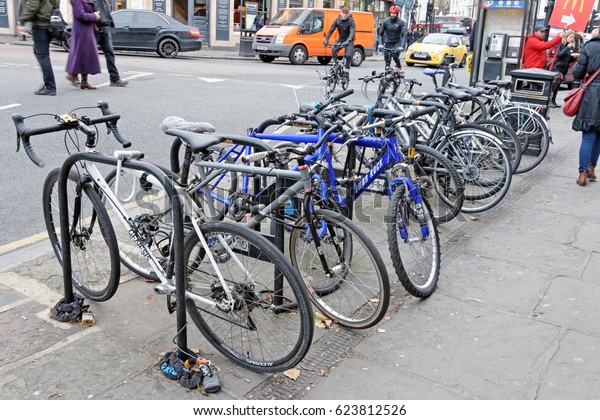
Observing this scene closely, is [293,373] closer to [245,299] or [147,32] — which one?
[245,299]

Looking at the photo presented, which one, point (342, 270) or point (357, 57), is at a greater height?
point (357, 57)

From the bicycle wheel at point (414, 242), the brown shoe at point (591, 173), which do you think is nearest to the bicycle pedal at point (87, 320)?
the bicycle wheel at point (414, 242)

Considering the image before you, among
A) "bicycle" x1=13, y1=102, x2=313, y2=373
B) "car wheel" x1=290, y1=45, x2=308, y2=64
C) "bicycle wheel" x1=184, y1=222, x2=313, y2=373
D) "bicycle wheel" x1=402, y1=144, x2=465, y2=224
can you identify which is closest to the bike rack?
"bicycle" x1=13, y1=102, x2=313, y2=373

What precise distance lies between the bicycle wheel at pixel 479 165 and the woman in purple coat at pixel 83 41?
7643 millimetres

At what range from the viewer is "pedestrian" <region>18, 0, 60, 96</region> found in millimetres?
10138

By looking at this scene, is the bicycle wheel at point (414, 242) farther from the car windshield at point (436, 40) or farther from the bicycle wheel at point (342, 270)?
the car windshield at point (436, 40)

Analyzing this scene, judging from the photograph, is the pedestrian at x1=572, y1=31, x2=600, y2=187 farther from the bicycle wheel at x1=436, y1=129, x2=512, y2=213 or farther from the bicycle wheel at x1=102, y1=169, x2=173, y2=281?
the bicycle wheel at x1=102, y1=169, x2=173, y2=281

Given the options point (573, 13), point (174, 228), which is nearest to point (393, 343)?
point (174, 228)

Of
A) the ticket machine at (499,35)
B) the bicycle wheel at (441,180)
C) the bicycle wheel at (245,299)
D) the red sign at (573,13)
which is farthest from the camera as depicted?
the ticket machine at (499,35)

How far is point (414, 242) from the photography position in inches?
158

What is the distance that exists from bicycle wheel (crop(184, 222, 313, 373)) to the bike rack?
0.47ft

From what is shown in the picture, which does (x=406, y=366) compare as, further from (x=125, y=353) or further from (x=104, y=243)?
(x=104, y=243)

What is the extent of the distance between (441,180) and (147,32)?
55.6 feet

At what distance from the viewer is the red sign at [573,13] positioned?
9.76m
